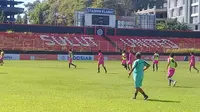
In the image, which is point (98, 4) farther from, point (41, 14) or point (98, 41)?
point (98, 41)

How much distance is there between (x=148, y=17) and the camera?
273 ft

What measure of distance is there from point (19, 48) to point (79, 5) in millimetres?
45123

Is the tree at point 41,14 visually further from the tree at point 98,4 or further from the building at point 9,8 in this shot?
the tree at point 98,4

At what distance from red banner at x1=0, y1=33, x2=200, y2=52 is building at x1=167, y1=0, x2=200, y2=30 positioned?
38.0 m

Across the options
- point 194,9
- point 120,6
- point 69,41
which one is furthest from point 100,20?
point 194,9

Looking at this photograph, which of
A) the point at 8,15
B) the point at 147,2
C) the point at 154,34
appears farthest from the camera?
the point at 147,2

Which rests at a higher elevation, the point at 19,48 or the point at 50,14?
the point at 50,14

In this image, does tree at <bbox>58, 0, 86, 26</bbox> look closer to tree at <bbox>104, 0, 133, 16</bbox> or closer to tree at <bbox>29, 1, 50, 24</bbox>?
tree at <bbox>104, 0, 133, 16</bbox>

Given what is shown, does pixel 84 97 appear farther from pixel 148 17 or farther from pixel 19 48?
pixel 148 17

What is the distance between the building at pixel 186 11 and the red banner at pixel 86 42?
38036mm

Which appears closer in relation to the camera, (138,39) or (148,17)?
(138,39)

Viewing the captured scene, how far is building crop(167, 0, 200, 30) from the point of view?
11100 cm

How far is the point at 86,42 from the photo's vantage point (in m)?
68.6

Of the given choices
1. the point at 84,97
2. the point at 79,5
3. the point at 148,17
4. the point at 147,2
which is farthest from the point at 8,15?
the point at 84,97
